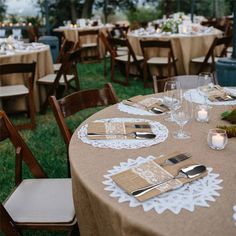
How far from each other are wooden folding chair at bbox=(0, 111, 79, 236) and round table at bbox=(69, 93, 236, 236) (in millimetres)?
290

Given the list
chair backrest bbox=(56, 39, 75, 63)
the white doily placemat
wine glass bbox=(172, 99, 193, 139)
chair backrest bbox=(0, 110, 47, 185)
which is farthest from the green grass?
wine glass bbox=(172, 99, 193, 139)

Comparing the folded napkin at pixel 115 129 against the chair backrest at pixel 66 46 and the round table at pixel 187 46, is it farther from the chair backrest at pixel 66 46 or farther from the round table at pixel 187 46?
the round table at pixel 187 46

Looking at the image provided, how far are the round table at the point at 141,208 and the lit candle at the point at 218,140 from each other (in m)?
0.03

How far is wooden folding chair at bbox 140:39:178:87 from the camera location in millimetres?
5496

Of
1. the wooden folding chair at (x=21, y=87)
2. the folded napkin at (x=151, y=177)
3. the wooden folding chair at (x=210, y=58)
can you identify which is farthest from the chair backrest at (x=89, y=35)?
the folded napkin at (x=151, y=177)

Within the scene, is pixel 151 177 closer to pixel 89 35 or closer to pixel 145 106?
pixel 145 106

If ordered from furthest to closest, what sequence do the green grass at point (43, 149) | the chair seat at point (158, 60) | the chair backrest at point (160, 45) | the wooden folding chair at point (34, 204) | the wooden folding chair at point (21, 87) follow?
the chair seat at point (158, 60) < the chair backrest at point (160, 45) < the wooden folding chair at point (21, 87) < the green grass at point (43, 149) < the wooden folding chair at point (34, 204)

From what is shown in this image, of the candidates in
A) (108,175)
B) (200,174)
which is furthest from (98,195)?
(200,174)

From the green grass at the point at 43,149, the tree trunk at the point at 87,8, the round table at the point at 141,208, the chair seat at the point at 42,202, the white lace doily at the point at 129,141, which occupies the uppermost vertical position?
the tree trunk at the point at 87,8

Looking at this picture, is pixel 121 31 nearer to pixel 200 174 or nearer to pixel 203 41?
pixel 203 41

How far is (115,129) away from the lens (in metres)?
1.76

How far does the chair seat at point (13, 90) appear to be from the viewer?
13.4 ft

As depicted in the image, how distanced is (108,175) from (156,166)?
0.17 meters

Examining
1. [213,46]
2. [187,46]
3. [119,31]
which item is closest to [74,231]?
[213,46]
